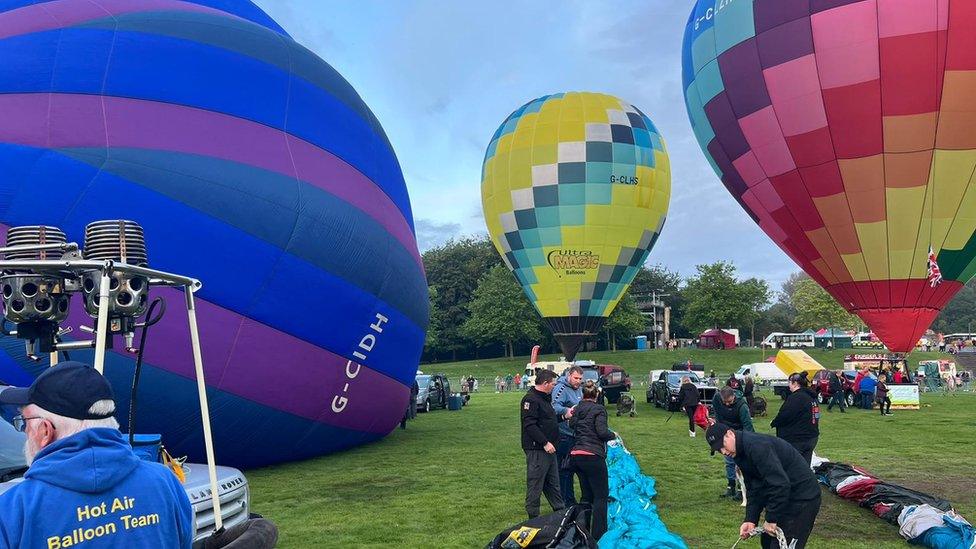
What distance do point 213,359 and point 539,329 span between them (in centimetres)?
5497

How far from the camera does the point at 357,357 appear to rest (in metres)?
10.8

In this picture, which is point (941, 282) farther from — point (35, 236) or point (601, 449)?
point (35, 236)

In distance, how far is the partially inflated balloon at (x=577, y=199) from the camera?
26203mm

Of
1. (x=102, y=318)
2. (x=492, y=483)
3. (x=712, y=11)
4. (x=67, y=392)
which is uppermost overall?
(x=712, y=11)

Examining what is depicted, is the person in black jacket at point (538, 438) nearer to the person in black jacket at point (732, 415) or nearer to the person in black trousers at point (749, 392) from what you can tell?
the person in black jacket at point (732, 415)

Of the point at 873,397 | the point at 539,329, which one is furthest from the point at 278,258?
the point at 539,329

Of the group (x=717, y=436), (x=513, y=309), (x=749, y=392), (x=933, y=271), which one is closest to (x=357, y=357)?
(x=717, y=436)

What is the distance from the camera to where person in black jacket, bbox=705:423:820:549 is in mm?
5340

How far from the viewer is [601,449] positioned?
23.8 ft

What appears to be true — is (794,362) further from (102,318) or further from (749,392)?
(102,318)

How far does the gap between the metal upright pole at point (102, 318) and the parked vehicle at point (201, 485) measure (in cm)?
156

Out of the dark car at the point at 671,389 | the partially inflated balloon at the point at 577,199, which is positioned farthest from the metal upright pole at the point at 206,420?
the partially inflated balloon at the point at 577,199

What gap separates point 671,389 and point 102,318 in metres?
21.1

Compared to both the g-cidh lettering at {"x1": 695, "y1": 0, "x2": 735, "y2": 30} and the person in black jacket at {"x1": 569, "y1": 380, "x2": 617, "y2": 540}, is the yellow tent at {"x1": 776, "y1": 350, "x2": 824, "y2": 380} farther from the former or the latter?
the person in black jacket at {"x1": 569, "y1": 380, "x2": 617, "y2": 540}
